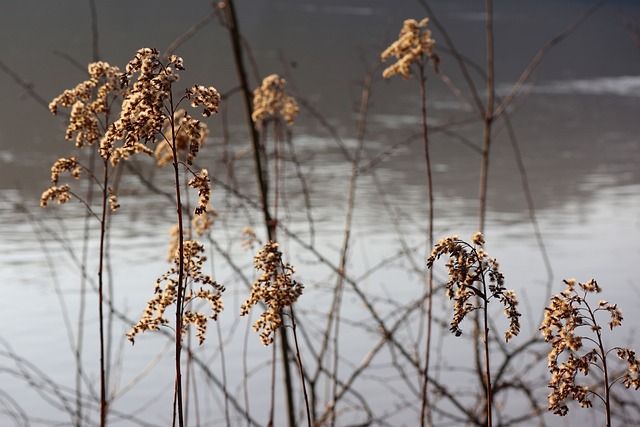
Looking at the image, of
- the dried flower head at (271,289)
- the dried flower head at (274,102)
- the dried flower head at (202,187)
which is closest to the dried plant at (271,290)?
the dried flower head at (271,289)

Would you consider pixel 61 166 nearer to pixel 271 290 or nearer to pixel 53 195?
pixel 53 195

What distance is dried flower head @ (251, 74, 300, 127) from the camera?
7.57ft

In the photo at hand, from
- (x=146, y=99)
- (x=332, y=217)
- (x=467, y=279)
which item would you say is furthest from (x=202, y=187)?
(x=332, y=217)

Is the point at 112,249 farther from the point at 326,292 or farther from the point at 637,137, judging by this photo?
the point at 637,137

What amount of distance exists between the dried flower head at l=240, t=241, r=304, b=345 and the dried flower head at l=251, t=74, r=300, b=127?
113 centimetres

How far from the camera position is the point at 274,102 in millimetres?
2338

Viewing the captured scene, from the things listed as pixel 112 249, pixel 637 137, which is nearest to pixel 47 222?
pixel 112 249

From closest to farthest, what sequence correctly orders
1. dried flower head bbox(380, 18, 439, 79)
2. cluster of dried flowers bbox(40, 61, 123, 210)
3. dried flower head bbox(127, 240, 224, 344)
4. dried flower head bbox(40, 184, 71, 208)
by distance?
dried flower head bbox(127, 240, 224, 344), dried flower head bbox(40, 184, 71, 208), cluster of dried flowers bbox(40, 61, 123, 210), dried flower head bbox(380, 18, 439, 79)

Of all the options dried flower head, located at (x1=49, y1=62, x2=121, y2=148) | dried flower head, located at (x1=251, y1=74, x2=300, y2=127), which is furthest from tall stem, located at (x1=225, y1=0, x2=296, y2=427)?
dried flower head, located at (x1=49, y1=62, x2=121, y2=148)

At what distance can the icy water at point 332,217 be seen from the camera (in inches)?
170

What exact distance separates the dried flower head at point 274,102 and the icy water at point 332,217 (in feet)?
0.48

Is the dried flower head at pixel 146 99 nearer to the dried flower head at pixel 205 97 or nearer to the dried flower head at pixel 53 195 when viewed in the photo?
the dried flower head at pixel 205 97

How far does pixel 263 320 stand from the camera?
115 centimetres

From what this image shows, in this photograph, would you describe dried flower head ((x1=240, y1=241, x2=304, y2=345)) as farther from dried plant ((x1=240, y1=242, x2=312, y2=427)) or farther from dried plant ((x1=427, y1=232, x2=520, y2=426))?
dried plant ((x1=427, y1=232, x2=520, y2=426))
